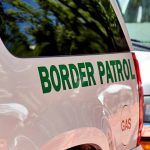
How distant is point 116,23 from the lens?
364cm

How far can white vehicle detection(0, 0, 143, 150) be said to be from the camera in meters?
2.39

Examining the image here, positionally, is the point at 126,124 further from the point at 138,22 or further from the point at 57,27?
the point at 138,22

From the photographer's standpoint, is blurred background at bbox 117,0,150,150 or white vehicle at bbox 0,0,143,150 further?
blurred background at bbox 117,0,150,150

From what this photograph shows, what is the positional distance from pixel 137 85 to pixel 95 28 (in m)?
0.63

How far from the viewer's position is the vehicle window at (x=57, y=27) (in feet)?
8.25

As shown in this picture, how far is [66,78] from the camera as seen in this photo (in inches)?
107

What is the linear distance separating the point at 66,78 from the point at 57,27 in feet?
0.97

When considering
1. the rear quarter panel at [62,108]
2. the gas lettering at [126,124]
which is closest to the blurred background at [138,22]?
the gas lettering at [126,124]

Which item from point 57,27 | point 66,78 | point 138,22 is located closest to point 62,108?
point 66,78

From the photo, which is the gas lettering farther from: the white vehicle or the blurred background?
the blurred background

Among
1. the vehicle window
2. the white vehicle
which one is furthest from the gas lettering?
the vehicle window

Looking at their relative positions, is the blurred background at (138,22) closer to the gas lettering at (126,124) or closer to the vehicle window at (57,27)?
the gas lettering at (126,124)

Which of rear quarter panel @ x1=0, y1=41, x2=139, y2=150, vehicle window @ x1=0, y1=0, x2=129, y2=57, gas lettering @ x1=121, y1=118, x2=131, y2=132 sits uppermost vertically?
vehicle window @ x1=0, y1=0, x2=129, y2=57

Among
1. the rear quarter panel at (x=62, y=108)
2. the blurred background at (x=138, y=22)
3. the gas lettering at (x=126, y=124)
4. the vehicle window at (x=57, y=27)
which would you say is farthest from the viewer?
the blurred background at (x=138, y=22)
